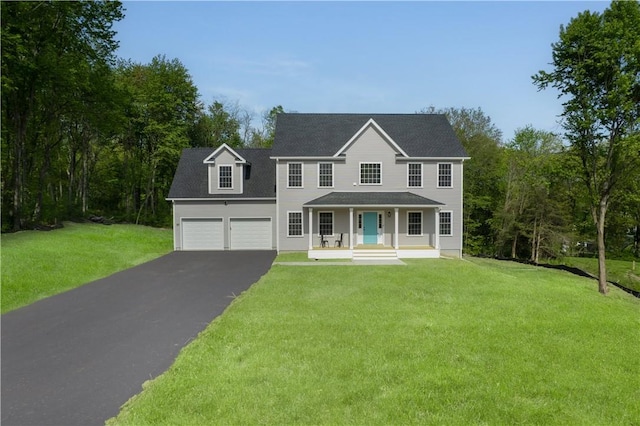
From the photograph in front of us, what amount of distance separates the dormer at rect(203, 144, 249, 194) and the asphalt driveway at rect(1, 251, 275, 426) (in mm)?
10320

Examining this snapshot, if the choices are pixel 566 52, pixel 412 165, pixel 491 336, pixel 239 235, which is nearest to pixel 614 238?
pixel 412 165

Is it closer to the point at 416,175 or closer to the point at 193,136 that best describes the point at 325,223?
the point at 416,175

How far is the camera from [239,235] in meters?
24.1

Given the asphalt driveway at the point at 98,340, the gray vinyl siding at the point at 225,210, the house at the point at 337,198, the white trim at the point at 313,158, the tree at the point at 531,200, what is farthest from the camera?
the tree at the point at 531,200

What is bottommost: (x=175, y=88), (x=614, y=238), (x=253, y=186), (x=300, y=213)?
(x=614, y=238)

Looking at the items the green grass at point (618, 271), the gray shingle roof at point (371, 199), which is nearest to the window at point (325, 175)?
the gray shingle roof at point (371, 199)

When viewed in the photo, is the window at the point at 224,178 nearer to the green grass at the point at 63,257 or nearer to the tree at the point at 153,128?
the green grass at the point at 63,257

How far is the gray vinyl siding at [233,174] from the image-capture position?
24.4 m

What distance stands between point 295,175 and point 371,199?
4.76 metres

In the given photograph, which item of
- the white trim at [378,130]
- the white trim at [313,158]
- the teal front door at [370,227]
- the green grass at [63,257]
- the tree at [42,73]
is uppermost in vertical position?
the tree at [42,73]

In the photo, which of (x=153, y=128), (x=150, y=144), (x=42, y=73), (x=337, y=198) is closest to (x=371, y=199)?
(x=337, y=198)

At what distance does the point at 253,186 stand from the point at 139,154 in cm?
2277

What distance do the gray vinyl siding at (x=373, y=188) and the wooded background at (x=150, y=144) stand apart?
5877 millimetres

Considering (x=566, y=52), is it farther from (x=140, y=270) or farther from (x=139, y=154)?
(x=139, y=154)
